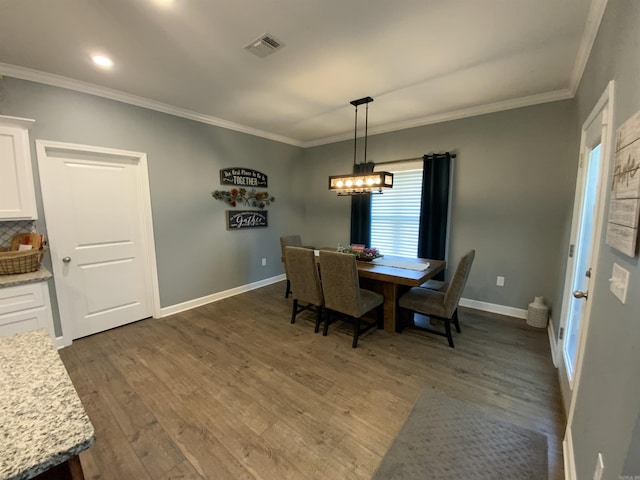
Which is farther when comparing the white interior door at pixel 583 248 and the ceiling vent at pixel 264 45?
the ceiling vent at pixel 264 45

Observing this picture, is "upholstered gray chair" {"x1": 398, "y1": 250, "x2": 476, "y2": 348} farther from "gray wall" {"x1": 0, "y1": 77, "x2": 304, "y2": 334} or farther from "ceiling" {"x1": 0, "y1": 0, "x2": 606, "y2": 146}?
"gray wall" {"x1": 0, "y1": 77, "x2": 304, "y2": 334}

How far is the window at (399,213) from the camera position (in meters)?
4.05

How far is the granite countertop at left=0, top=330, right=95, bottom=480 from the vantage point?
0.59 meters

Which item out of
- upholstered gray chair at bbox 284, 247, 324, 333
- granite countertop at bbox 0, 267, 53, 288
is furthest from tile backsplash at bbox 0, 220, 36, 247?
upholstered gray chair at bbox 284, 247, 324, 333

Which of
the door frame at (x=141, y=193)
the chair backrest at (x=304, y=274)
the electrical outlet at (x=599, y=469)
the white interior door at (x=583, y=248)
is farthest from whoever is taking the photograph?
the chair backrest at (x=304, y=274)

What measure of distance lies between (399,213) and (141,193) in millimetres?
3538

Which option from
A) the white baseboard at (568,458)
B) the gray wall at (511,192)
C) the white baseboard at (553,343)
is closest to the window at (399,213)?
the gray wall at (511,192)

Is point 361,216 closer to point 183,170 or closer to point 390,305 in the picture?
point 390,305

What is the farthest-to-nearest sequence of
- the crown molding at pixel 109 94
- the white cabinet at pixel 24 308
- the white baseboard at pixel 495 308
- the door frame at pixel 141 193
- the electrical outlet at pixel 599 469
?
1. the white baseboard at pixel 495 308
2. the door frame at pixel 141 193
3. the crown molding at pixel 109 94
4. the white cabinet at pixel 24 308
5. the electrical outlet at pixel 599 469

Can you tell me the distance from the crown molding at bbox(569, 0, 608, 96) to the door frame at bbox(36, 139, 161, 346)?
411 centimetres

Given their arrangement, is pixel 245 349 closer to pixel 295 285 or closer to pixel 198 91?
pixel 295 285

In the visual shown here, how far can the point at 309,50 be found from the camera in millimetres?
2184

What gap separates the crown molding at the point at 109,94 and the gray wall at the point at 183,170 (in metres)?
0.05

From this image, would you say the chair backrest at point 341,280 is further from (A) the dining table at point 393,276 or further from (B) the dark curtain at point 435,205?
(B) the dark curtain at point 435,205
